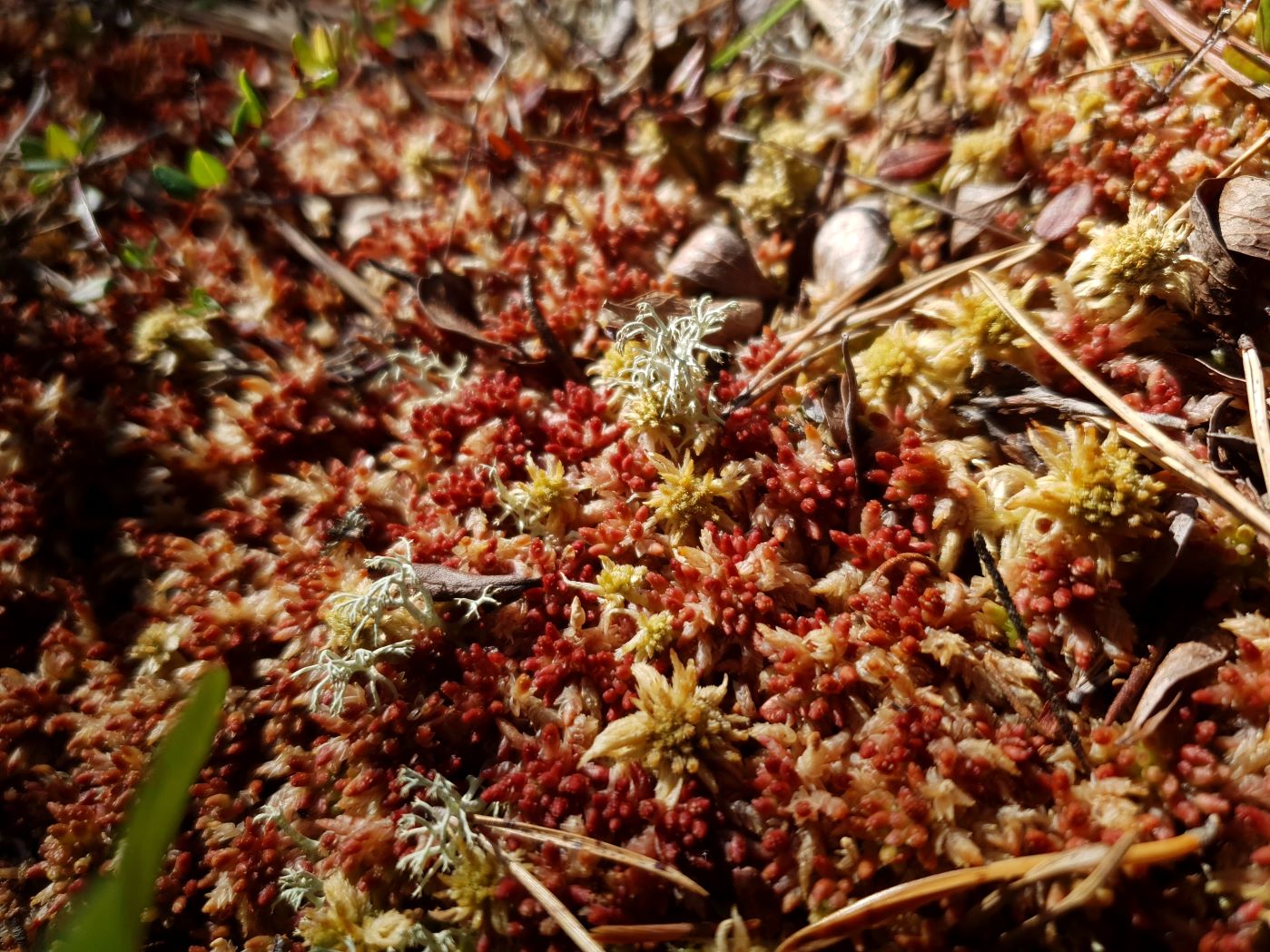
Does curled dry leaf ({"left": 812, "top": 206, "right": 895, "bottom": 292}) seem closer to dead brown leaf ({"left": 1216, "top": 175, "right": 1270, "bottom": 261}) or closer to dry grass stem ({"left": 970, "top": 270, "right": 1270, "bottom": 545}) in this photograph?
dry grass stem ({"left": 970, "top": 270, "right": 1270, "bottom": 545})

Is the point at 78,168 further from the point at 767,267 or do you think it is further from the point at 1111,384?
the point at 1111,384

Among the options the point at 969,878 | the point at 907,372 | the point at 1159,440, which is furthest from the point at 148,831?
the point at 1159,440

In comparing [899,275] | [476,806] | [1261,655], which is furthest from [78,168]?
[1261,655]

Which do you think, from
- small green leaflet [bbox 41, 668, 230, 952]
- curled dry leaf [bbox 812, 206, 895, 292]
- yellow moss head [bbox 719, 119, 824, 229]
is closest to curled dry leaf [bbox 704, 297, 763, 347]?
curled dry leaf [bbox 812, 206, 895, 292]

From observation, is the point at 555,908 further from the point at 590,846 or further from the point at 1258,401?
the point at 1258,401

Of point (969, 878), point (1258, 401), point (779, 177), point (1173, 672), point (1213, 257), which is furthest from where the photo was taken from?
point (779, 177)

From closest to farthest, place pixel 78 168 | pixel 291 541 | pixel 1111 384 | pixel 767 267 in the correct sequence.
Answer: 1. pixel 1111 384
2. pixel 291 541
3. pixel 767 267
4. pixel 78 168
